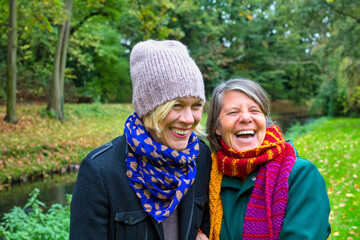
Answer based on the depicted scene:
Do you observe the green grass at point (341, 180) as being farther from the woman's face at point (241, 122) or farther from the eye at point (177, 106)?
the eye at point (177, 106)

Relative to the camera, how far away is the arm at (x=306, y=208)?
75.0 inches

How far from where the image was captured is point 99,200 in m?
1.91

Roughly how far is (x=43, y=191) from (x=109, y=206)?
7.38 m

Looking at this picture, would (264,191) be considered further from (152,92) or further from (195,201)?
(152,92)

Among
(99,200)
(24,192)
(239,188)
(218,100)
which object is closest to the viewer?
(99,200)

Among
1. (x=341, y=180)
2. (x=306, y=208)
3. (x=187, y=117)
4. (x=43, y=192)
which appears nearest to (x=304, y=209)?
(x=306, y=208)

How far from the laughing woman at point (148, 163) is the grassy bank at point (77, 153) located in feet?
7.02

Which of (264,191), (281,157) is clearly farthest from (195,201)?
(281,157)

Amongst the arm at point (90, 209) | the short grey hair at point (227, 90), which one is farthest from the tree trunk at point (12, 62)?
the arm at point (90, 209)

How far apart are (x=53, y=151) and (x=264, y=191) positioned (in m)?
10.5

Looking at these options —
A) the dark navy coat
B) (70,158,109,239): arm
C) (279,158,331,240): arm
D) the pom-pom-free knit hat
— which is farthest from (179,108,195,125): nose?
(279,158,331,240): arm

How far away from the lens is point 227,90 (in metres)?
2.46

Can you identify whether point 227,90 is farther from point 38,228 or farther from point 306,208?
point 38,228

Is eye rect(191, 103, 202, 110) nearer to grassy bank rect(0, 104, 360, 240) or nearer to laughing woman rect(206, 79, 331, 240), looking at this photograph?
laughing woman rect(206, 79, 331, 240)
